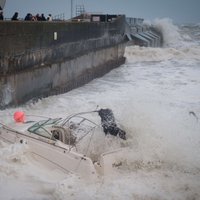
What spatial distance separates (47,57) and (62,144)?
8697mm

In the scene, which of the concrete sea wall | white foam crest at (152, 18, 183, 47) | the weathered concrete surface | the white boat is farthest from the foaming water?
white foam crest at (152, 18, 183, 47)

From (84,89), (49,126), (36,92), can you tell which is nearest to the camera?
(49,126)

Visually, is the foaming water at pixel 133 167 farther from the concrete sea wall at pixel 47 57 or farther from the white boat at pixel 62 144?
the concrete sea wall at pixel 47 57

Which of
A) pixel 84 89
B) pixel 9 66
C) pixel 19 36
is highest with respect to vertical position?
pixel 19 36

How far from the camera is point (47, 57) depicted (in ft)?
49.9

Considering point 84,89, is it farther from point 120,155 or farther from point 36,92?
point 120,155

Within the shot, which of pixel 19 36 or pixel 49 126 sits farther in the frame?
pixel 19 36

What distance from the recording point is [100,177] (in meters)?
6.68

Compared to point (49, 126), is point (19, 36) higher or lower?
higher

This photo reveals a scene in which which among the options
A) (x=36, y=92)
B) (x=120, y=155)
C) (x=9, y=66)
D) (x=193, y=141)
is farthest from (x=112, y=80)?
(x=120, y=155)

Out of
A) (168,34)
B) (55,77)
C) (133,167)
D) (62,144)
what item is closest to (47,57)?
(55,77)

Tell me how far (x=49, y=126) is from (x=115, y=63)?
61.4 feet

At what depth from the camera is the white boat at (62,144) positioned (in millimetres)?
6688

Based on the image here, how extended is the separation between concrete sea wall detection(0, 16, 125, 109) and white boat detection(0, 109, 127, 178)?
4.60 meters
